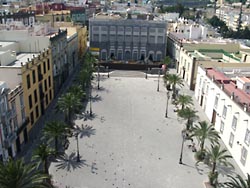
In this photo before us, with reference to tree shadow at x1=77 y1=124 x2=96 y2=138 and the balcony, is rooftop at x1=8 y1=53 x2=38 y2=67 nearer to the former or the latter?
the balcony

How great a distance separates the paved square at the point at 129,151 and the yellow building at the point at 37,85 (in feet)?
24.4

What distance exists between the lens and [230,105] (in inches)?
1662

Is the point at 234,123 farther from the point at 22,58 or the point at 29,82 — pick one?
the point at 22,58

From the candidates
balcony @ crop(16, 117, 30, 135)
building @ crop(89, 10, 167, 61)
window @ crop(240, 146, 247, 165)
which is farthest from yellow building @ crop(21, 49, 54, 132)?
building @ crop(89, 10, 167, 61)

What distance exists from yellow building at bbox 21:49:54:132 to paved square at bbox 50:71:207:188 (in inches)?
293

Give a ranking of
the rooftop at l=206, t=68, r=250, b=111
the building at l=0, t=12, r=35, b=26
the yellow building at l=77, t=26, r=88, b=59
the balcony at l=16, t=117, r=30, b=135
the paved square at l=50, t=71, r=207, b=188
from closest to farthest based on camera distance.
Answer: the paved square at l=50, t=71, r=207, b=188 < the balcony at l=16, t=117, r=30, b=135 < the rooftop at l=206, t=68, r=250, b=111 < the yellow building at l=77, t=26, r=88, b=59 < the building at l=0, t=12, r=35, b=26

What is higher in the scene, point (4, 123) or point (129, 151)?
point (4, 123)

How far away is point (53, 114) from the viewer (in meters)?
51.9

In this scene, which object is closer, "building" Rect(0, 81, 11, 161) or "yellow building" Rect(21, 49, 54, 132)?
"building" Rect(0, 81, 11, 161)

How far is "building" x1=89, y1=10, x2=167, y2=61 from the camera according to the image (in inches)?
3506

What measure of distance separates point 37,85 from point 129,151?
65.5 feet

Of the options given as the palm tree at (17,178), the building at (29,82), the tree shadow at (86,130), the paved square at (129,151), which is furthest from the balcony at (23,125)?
the palm tree at (17,178)

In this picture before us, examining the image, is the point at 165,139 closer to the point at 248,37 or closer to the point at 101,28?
the point at 101,28

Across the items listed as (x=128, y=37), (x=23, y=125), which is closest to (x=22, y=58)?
(x=23, y=125)
